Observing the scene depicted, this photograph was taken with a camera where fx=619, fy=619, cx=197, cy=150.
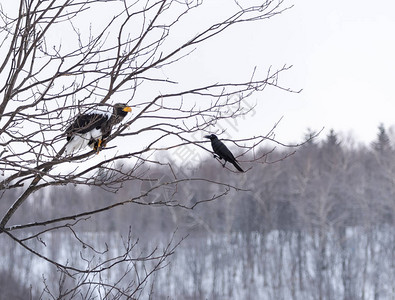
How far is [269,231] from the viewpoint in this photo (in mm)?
38375

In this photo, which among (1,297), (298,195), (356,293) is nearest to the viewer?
(1,297)

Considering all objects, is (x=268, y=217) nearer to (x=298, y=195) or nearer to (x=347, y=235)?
(x=298, y=195)

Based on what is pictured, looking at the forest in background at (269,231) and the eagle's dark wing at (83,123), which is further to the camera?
the forest in background at (269,231)

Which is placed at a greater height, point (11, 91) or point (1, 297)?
point (11, 91)

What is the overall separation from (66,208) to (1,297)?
11902 mm

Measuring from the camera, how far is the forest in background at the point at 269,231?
108ft

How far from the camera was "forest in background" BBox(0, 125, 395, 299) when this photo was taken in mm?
33031

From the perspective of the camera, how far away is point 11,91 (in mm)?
3207

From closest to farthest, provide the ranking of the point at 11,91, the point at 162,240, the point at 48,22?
the point at 11,91 → the point at 48,22 → the point at 162,240

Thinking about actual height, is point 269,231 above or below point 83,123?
below

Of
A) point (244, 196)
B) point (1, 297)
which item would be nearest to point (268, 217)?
point (244, 196)

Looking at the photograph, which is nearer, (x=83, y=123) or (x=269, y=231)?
(x=83, y=123)

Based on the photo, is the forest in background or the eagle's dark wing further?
the forest in background

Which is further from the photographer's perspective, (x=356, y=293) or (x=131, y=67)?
(x=356, y=293)
